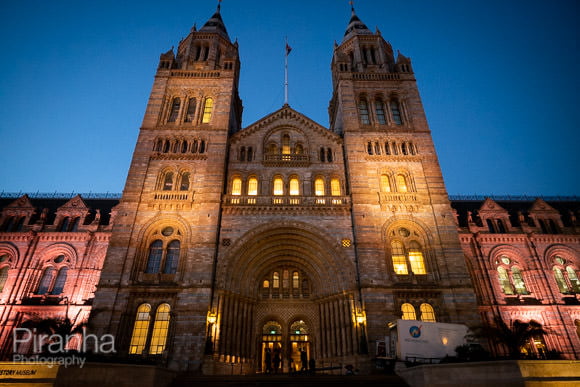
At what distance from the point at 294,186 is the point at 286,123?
21.9 feet

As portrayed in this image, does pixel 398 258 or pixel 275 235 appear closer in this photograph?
pixel 398 258

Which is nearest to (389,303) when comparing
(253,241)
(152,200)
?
(253,241)

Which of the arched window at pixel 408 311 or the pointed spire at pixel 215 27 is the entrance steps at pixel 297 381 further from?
the pointed spire at pixel 215 27

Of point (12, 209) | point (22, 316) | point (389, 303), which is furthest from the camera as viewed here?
point (12, 209)

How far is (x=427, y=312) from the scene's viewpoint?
22.1 meters

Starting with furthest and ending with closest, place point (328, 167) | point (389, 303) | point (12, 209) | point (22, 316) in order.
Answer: point (12, 209) < point (328, 167) < point (22, 316) < point (389, 303)

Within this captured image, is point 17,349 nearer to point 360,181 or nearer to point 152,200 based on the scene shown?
point 152,200

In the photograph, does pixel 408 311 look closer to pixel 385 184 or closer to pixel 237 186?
pixel 385 184

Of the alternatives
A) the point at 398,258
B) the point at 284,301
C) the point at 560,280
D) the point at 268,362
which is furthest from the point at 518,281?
the point at 268,362

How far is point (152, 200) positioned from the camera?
2492cm

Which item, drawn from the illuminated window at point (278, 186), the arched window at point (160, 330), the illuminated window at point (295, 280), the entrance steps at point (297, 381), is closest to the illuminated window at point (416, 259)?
the illuminated window at point (295, 280)

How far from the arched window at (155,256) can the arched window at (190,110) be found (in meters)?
11.9

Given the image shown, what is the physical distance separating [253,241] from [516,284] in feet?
77.7

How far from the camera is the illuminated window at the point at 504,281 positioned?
92.7ft
